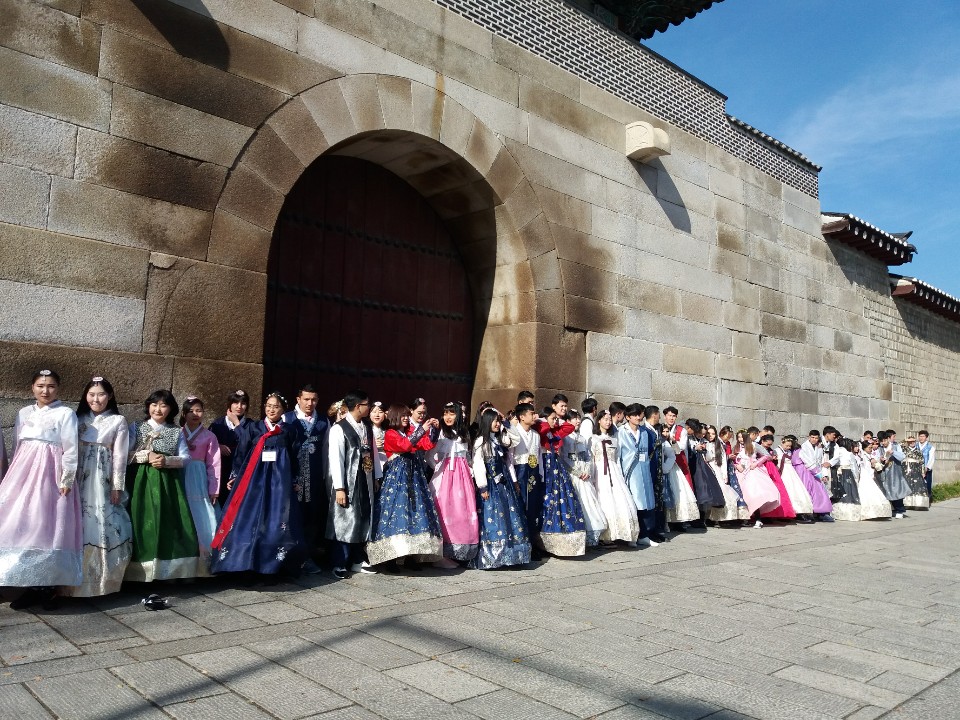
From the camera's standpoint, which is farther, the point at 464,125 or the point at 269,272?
the point at 464,125

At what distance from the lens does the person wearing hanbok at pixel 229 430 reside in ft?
17.8

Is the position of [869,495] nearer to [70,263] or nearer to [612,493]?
[612,493]

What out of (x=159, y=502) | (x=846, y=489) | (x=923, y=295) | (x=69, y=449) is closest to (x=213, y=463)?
(x=159, y=502)

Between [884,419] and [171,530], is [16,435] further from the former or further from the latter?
[884,419]

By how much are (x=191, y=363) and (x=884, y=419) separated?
12.0 metres

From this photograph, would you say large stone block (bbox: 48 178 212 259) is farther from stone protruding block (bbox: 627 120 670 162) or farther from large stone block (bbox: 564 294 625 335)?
stone protruding block (bbox: 627 120 670 162)

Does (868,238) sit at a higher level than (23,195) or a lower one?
higher

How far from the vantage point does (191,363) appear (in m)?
5.55

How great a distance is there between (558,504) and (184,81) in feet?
14.5

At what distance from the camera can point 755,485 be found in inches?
373

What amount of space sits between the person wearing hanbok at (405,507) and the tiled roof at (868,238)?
363 inches

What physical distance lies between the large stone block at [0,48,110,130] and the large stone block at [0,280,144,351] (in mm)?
1178

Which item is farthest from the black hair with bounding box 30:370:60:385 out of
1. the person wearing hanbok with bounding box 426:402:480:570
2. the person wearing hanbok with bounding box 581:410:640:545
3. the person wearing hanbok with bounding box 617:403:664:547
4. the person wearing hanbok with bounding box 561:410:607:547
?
the person wearing hanbok with bounding box 617:403:664:547

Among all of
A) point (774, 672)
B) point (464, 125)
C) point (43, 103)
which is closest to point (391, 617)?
point (774, 672)
